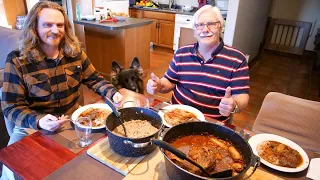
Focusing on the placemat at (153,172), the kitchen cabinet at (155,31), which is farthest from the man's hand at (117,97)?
the kitchen cabinet at (155,31)

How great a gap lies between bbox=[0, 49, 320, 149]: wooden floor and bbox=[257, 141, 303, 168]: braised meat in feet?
5.92

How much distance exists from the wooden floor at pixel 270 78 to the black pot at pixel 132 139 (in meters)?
2.04

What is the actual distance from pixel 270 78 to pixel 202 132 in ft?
12.5

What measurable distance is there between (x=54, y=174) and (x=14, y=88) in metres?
0.67

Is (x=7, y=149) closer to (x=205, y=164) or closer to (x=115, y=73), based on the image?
(x=205, y=164)

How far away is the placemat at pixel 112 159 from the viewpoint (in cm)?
85

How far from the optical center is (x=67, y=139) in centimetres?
104

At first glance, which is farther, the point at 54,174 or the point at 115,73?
the point at 115,73

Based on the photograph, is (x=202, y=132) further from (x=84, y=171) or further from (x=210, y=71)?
(x=210, y=71)

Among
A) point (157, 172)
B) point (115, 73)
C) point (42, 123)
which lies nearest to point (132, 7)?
point (115, 73)

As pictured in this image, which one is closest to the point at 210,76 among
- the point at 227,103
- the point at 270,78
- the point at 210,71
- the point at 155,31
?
the point at 210,71

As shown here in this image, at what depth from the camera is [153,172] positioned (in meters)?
0.83

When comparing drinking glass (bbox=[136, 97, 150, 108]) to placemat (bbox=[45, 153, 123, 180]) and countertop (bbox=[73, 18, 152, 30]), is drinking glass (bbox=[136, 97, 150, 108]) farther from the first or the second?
countertop (bbox=[73, 18, 152, 30])

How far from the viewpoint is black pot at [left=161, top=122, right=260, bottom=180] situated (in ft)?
2.25
